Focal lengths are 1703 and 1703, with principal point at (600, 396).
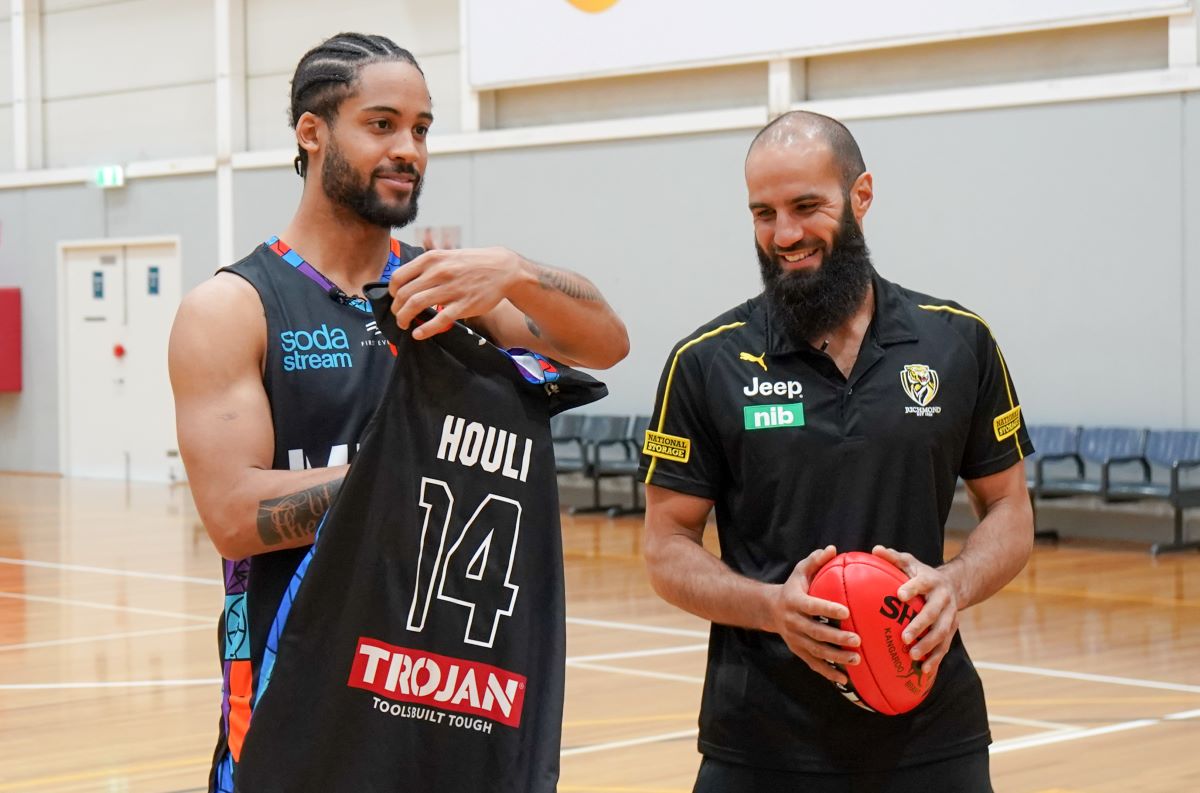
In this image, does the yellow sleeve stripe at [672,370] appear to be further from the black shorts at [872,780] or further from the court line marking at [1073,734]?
the court line marking at [1073,734]

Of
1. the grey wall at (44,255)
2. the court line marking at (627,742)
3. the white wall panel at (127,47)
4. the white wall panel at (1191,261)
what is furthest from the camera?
the grey wall at (44,255)

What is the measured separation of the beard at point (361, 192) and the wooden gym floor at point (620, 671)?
339 centimetres

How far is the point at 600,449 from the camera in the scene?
1553 centimetres

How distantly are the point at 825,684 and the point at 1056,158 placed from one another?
34.7ft

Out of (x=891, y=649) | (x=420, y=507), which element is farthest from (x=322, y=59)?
(x=891, y=649)

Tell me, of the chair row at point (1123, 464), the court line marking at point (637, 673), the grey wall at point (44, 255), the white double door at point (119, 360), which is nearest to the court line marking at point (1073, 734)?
the court line marking at point (637, 673)

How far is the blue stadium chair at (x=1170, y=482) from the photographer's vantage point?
1158cm

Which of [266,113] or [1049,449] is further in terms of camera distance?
[266,113]

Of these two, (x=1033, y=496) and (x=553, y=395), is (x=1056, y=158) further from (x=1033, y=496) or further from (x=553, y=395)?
(x=553, y=395)

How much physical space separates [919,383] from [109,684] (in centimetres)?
585

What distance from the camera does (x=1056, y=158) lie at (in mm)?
12750

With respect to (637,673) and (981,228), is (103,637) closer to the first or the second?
(637,673)

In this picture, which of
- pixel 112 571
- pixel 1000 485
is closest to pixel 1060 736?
pixel 1000 485

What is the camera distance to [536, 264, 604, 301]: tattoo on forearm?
2.65m
